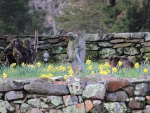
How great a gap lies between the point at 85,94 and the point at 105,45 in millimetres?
4380

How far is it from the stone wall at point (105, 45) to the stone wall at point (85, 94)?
13.0ft

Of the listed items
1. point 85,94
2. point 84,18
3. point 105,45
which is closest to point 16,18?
point 84,18

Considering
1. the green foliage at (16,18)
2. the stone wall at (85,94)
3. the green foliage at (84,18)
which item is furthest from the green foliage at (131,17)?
the stone wall at (85,94)

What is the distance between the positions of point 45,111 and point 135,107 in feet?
3.96

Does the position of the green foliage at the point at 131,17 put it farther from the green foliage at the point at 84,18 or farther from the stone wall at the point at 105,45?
the stone wall at the point at 105,45

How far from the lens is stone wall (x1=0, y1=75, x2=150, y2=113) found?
5.09 m

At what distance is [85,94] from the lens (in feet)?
16.7

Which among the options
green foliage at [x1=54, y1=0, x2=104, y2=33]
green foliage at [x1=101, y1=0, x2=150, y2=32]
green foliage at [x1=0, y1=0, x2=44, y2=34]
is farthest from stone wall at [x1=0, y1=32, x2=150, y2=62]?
green foliage at [x1=0, y1=0, x2=44, y2=34]

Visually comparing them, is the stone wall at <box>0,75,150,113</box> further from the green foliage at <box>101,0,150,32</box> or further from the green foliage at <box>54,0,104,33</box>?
the green foliage at <box>54,0,104,33</box>

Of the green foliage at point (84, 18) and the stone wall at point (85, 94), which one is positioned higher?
the green foliage at point (84, 18)

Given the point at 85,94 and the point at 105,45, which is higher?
the point at 105,45

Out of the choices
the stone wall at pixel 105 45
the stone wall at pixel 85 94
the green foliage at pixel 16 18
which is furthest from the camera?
the green foliage at pixel 16 18

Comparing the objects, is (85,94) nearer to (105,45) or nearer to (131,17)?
(105,45)

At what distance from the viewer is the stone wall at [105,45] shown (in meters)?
9.09
